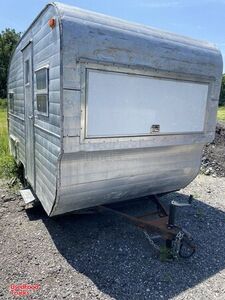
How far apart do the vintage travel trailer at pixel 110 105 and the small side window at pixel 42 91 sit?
14 mm

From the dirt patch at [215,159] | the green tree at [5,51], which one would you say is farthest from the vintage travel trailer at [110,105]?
the green tree at [5,51]

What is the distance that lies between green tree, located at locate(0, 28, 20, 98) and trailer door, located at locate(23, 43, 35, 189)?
37.4 m

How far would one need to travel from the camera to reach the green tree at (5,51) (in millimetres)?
40250

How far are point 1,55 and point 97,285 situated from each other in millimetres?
46354

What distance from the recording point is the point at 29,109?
16.5 feet

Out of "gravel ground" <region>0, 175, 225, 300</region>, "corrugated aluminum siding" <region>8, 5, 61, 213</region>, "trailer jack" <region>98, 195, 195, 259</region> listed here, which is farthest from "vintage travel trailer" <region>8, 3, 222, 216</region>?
"gravel ground" <region>0, 175, 225, 300</region>

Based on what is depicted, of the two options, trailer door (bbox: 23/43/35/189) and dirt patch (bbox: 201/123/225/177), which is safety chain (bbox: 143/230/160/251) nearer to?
trailer door (bbox: 23/43/35/189)

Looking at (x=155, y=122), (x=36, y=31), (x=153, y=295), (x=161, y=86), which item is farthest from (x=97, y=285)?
(x=36, y=31)

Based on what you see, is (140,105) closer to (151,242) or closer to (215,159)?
(151,242)

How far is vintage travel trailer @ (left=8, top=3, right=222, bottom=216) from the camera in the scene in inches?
133

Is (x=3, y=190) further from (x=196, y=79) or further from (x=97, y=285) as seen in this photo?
(x=196, y=79)

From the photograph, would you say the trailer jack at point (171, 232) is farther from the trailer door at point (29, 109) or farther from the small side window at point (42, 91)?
the small side window at point (42, 91)

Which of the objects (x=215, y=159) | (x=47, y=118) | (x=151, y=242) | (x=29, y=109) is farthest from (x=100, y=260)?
(x=215, y=159)

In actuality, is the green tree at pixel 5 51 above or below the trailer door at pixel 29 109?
above
